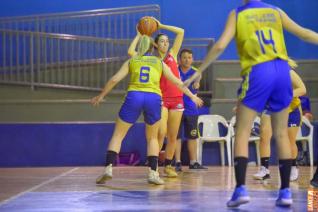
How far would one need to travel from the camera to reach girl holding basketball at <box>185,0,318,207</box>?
4.46m

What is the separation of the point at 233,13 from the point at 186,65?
3.73m

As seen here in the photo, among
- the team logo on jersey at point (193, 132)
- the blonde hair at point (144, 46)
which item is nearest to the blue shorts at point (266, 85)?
the blonde hair at point (144, 46)

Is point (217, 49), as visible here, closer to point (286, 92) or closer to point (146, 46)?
point (286, 92)

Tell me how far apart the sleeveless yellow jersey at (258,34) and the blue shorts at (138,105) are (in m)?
1.78

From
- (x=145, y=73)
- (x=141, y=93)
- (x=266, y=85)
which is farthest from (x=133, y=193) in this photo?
(x=266, y=85)

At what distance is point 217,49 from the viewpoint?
14.6 feet

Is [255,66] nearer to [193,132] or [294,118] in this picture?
[294,118]

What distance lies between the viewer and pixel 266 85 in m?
4.45

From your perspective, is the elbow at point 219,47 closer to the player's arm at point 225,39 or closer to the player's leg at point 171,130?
the player's arm at point 225,39

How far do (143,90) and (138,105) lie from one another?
163 millimetres

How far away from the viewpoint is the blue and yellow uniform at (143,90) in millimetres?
6152

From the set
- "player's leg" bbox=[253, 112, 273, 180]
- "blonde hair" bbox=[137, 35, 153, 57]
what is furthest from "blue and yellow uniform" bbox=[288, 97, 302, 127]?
"blonde hair" bbox=[137, 35, 153, 57]

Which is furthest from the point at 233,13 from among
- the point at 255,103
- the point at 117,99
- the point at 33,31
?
the point at 33,31

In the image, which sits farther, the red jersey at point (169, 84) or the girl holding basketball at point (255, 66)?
the red jersey at point (169, 84)
